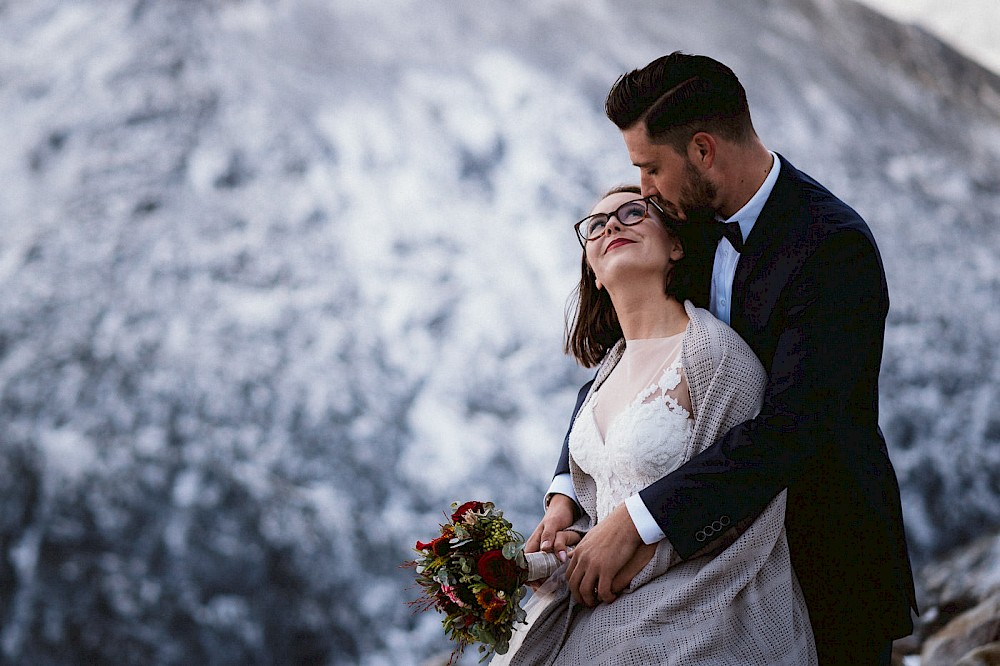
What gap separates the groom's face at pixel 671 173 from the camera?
1.71 meters

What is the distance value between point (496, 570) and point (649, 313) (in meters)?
0.63

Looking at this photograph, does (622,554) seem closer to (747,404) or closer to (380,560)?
(747,404)

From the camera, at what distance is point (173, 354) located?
3.89 metres

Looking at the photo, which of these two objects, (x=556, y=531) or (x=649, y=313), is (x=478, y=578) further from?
(x=649, y=313)

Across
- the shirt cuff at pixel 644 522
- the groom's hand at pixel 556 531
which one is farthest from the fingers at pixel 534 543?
the shirt cuff at pixel 644 522

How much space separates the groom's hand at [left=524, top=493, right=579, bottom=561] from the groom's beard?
646 millimetres

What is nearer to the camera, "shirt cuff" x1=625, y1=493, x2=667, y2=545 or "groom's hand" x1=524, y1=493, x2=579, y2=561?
"shirt cuff" x1=625, y1=493, x2=667, y2=545

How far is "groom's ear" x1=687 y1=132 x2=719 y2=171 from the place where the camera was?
168 centimetres

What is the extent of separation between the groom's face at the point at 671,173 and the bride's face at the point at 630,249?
0.09m

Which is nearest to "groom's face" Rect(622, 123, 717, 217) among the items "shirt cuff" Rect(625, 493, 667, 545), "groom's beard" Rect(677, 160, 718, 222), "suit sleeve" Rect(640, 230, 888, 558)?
"groom's beard" Rect(677, 160, 718, 222)

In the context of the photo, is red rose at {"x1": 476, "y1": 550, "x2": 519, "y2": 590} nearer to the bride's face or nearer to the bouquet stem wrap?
the bouquet stem wrap

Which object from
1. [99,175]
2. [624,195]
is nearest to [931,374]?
[624,195]

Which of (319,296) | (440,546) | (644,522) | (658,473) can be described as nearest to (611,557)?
(644,522)

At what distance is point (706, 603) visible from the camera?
4.74 feet
